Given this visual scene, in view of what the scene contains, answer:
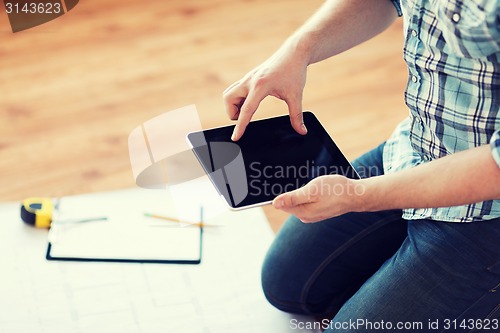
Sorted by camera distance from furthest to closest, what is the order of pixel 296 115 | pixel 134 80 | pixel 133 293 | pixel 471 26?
pixel 134 80 → pixel 133 293 → pixel 296 115 → pixel 471 26

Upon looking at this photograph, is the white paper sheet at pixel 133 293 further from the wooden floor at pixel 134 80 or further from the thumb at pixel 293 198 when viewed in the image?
the thumb at pixel 293 198

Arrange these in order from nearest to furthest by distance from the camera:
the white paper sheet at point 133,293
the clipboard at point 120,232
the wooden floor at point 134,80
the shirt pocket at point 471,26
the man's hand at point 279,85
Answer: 1. the shirt pocket at point 471,26
2. the man's hand at point 279,85
3. the white paper sheet at point 133,293
4. the clipboard at point 120,232
5. the wooden floor at point 134,80

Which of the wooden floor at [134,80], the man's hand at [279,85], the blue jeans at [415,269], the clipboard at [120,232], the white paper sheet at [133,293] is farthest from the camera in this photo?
the wooden floor at [134,80]

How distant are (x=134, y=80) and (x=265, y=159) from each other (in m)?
0.90

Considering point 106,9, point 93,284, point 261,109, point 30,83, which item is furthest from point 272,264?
point 106,9

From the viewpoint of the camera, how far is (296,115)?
46.4 inches

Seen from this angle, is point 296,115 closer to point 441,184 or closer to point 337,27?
point 337,27

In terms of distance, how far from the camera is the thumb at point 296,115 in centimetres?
118

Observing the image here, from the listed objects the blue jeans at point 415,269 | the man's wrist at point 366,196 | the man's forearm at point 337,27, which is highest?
the man's forearm at point 337,27

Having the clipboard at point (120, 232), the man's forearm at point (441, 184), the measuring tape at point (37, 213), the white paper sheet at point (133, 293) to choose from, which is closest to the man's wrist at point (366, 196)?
the man's forearm at point (441, 184)

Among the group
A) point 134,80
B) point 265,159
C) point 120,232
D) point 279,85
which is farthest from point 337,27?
point 134,80

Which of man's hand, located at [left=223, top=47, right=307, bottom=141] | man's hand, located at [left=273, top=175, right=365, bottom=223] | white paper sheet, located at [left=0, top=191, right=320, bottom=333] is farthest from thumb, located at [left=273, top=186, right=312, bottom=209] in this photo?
white paper sheet, located at [left=0, top=191, right=320, bottom=333]

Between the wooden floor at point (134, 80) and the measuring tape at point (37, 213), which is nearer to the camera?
the measuring tape at point (37, 213)

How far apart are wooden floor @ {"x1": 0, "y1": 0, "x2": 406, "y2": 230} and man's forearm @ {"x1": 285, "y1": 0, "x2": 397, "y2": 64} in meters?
0.47
